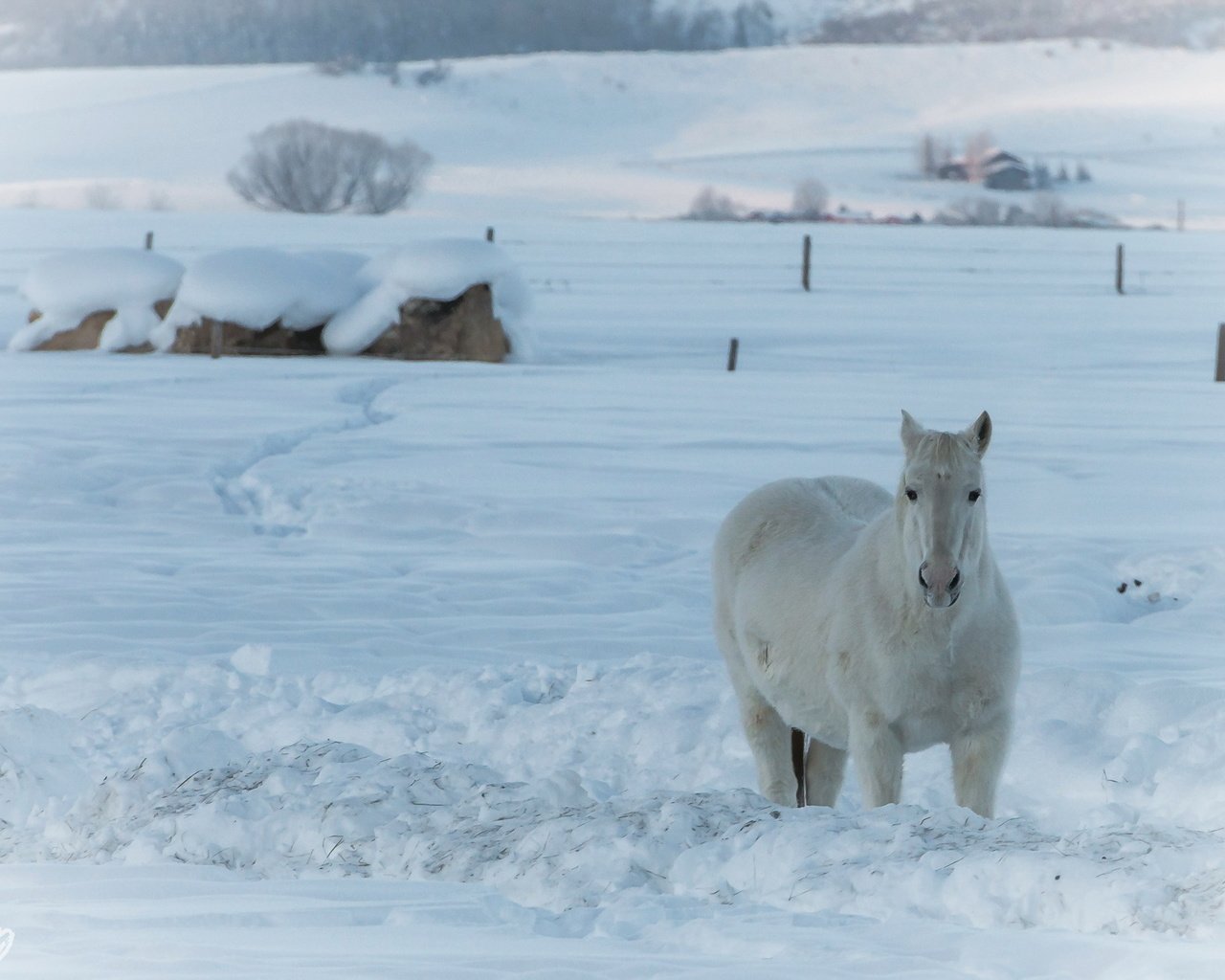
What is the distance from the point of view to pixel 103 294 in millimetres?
19469

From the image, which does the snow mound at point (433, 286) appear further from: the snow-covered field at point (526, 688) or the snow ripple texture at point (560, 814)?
the snow ripple texture at point (560, 814)

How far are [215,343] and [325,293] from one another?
1.67 meters

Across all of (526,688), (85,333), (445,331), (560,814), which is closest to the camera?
(560,814)

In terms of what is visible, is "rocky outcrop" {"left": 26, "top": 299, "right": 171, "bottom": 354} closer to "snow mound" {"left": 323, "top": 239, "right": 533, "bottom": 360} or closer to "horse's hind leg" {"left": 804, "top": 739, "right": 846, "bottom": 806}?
"snow mound" {"left": 323, "top": 239, "right": 533, "bottom": 360}

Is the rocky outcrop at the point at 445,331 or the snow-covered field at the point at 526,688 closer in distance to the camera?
the snow-covered field at the point at 526,688

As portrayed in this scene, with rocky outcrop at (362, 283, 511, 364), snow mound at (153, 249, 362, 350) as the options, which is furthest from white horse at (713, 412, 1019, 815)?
snow mound at (153, 249, 362, 350)

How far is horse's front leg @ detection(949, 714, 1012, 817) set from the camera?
389 centimetres

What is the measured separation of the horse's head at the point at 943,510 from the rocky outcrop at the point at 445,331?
1525 cm

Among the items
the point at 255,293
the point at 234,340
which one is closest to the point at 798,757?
the point at 255,293

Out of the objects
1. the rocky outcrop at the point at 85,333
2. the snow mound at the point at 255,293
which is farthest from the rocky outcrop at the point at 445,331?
the rocky outcrop at the point at 85,333

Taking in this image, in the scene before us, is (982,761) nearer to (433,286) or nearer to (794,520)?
(794,520)

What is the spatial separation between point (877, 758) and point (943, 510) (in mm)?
677

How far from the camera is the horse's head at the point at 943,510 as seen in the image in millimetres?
3641

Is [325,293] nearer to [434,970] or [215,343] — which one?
[215,343]
